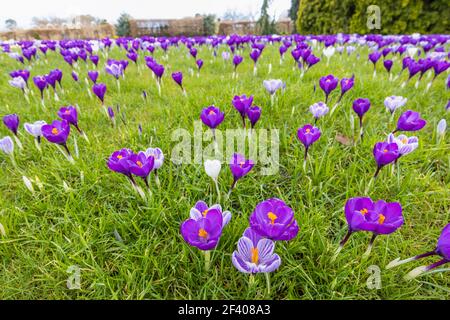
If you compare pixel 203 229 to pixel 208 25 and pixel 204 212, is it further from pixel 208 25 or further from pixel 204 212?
pixel 208 25

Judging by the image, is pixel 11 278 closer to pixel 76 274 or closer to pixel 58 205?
pixel 76 274

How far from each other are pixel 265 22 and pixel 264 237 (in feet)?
58.1

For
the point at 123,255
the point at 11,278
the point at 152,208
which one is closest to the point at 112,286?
the point at 123,255

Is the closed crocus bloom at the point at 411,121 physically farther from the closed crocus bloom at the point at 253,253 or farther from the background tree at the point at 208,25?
the background tree at the point at 208,25

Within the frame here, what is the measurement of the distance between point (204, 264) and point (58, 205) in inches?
46.3

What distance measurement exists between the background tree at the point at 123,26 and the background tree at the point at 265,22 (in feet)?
33.2

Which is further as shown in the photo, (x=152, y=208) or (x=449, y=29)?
(x=449, y=29)

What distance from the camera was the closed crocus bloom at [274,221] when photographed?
1174 millimetres

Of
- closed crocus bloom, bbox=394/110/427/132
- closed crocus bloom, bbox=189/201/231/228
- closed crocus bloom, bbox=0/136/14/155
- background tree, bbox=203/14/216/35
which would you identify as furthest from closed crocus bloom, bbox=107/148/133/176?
background tree, bbox=203/14/216/35

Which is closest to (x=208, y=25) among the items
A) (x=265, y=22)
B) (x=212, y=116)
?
(x=265, y=22)

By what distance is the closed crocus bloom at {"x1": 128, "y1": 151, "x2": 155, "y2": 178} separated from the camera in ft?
5.10

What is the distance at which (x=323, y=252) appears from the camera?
1.52 metres

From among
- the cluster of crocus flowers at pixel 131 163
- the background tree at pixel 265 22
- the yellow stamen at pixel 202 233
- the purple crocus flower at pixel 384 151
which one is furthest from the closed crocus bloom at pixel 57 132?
the background tree at pixel 265 22

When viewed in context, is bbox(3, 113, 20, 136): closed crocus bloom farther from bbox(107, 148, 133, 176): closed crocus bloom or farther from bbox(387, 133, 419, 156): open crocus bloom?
bbox(387, 133, 419, 156): open crocus bloom
